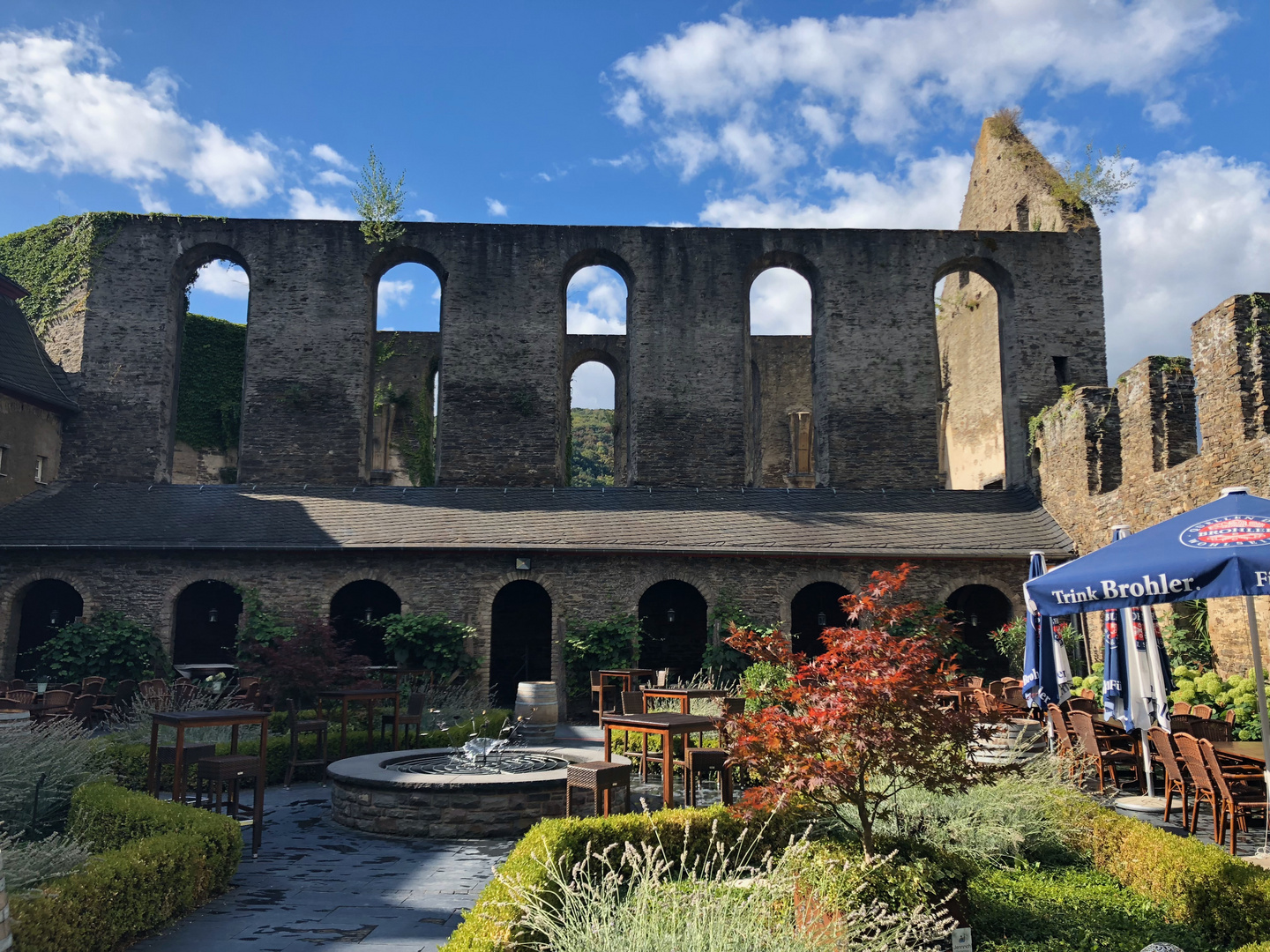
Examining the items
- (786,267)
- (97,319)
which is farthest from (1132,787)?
(97,319)

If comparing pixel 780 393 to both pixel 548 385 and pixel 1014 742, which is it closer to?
pixel 548 385

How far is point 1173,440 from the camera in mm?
14086

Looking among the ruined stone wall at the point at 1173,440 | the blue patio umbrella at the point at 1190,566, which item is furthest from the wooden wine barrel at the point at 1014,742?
the ruined stone wall at the point at 1173,440

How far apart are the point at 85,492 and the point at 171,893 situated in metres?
14.5

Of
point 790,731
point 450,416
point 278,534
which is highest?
point 450,416

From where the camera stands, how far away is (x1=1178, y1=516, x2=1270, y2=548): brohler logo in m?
6.21

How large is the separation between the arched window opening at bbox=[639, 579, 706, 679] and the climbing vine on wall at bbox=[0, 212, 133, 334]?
43.7ft

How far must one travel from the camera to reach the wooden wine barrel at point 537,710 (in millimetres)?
12172

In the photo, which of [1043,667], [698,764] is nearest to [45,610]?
[698,764]

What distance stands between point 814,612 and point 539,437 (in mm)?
6579

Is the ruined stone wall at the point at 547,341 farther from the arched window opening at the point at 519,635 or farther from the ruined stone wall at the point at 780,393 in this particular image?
the ruined stone wall at the point at 780,393

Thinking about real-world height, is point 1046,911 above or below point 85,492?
below

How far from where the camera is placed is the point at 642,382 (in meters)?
19.5

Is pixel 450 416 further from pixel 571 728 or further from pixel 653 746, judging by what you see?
pixel 653 746
